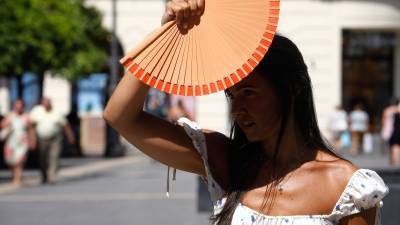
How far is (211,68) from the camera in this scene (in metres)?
2.36

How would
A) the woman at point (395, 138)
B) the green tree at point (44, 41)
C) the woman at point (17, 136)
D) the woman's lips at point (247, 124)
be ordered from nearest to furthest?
the woman's lips at point (247, 124)
the woman at point (17, 136)
the woman at point (395, 138)
the green tree at point (44, 41)

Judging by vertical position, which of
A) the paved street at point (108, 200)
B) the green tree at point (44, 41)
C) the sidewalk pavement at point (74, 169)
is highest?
the green tree at point (44, 41)

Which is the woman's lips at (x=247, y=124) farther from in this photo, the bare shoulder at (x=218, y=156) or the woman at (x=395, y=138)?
the woman at (x=395, y=138)

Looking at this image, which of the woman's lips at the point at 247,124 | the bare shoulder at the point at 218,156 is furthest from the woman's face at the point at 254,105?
the bare shoulder at the point at 218,156

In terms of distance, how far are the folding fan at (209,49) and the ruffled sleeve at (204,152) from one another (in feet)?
1.06

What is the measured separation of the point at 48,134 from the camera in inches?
708

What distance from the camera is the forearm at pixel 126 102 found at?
250 cm

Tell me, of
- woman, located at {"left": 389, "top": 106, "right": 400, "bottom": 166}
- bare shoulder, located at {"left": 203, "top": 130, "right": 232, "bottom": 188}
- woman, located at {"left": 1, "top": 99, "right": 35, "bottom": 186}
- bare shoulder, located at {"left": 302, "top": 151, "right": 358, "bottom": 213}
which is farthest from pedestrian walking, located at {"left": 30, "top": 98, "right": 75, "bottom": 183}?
bare shoulder, located at {"left": 302, "top": 151, "right": 358, "bottom": 213}

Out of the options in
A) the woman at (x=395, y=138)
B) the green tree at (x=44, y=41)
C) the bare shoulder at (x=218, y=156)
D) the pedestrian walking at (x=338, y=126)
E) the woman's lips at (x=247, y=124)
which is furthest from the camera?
the pedestrian walking at (x=338, y=126)

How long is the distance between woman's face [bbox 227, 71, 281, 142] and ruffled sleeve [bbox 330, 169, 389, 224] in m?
0.29

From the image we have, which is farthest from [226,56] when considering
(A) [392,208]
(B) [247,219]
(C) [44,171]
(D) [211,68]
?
(C) [44,171]

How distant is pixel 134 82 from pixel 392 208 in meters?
7.19

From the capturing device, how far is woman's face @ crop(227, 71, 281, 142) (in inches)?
100

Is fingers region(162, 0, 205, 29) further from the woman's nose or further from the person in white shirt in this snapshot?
the person in white shirt
